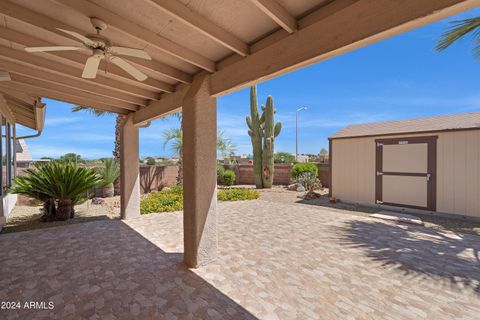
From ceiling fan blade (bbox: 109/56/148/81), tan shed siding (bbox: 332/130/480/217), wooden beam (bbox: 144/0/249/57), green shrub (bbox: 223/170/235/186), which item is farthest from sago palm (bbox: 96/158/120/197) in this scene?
tan shed siding (bbox: 332/130/480/217)

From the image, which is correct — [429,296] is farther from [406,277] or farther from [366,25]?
[366,25]

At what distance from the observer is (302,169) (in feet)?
41.1

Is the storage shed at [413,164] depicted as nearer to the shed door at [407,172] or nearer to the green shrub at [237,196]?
the shed door at [407,172]

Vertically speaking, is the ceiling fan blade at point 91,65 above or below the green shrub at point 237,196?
above

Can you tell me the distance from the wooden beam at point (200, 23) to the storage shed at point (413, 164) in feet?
23.5

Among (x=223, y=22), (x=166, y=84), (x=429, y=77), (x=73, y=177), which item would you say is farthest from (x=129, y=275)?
(x=429, y=77)

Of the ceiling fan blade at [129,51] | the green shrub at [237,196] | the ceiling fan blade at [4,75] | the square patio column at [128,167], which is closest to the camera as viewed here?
the ceiling fan blade at [129,51]

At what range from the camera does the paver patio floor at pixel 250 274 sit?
236 cm

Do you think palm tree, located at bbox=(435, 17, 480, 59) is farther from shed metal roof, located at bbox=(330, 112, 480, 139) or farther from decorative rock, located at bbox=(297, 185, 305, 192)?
decorative rock, located at bbox=(297, 185, 305, 192)

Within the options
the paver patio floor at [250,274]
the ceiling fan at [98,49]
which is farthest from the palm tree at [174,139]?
the ceiling fan at [98,49]

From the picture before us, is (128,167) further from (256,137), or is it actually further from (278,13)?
(256,137)

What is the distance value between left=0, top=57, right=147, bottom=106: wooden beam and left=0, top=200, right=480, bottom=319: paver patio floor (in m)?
2.79

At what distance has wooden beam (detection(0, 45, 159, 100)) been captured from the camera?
285 centimetres

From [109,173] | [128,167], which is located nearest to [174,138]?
[109,173]
